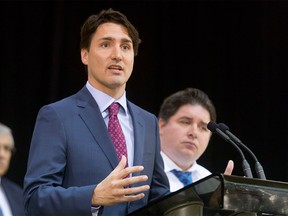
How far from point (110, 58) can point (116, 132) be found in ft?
0.77

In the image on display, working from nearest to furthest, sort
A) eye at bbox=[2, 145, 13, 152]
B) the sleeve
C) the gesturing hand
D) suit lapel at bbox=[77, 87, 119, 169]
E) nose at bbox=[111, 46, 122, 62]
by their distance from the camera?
the gesturing hand < the sleeve < suit lapel at bbox=[77, 87, 119, 169] < nose at bbox=[111, 46, 122, 62] < eye at bbox=[2, 145, 13, 152]

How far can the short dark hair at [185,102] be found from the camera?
346cm

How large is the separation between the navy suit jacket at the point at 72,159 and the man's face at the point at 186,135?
1118mm

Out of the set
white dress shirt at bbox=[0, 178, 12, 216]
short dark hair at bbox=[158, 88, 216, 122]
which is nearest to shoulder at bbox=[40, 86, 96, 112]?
white dress shirt at bbox=[0, 178, 12, 216]

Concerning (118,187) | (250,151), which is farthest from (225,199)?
(250,151)

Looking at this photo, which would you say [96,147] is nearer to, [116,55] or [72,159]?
[72,159]

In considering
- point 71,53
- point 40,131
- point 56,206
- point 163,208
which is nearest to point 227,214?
point 163,208

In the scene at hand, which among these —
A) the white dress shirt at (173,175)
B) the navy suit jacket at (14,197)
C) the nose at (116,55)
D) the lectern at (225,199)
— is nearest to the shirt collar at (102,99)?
the nose at (116,55)

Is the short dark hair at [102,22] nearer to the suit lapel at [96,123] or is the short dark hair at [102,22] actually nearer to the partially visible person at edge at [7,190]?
the suit lapel at [96,123]

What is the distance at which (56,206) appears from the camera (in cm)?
192

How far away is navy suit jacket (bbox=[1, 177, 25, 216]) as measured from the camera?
128 inches

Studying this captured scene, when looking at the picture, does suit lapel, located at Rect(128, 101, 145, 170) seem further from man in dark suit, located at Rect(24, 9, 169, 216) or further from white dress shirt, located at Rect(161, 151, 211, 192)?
white dress shirt, located at Rect(161, 151, 211, 192)

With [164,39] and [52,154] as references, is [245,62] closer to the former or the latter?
[164,39]

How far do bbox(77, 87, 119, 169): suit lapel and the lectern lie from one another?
1.07 feet
